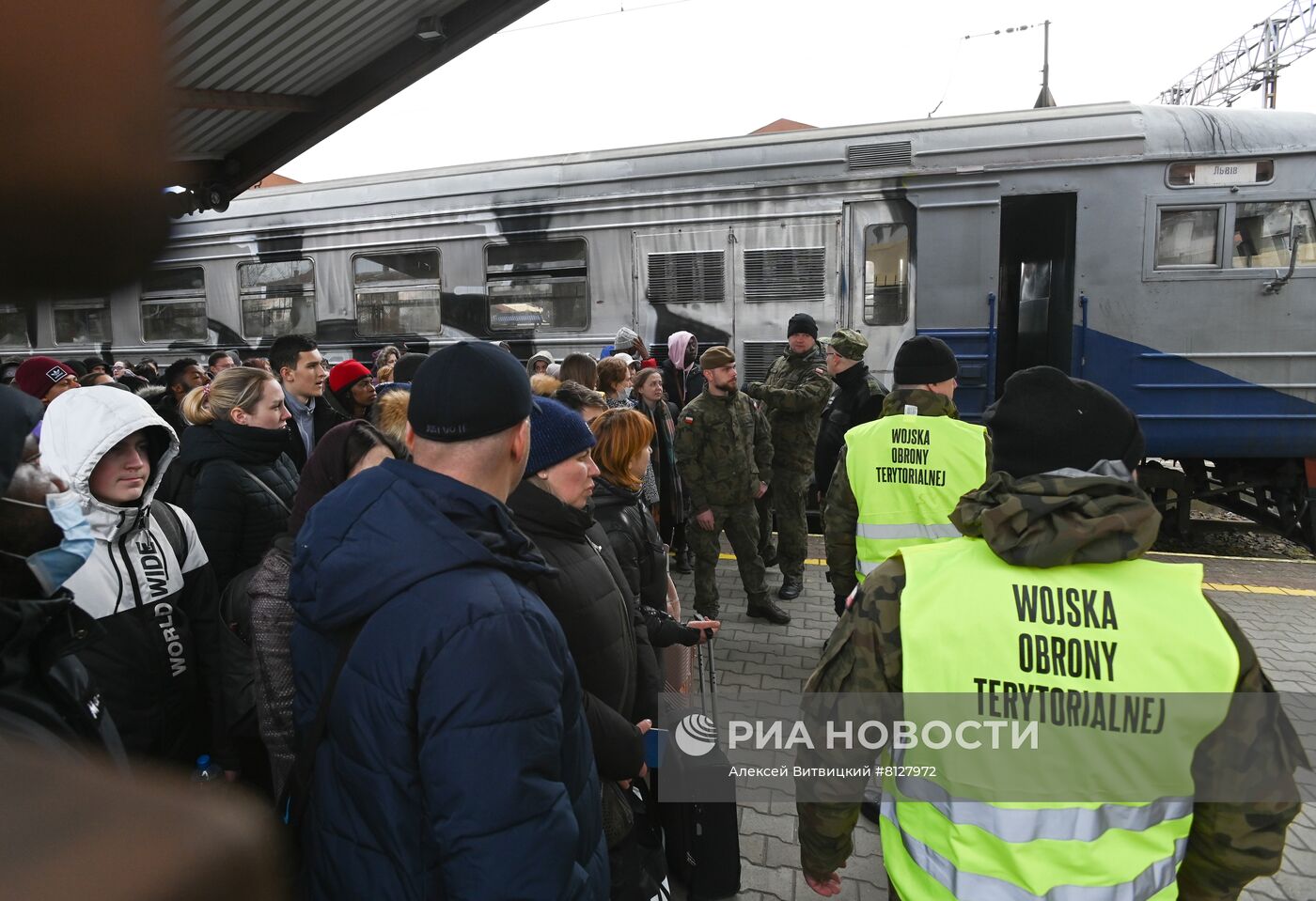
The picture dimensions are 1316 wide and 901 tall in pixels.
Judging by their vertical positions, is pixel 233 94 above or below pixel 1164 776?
above

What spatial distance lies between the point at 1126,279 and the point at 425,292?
649cm

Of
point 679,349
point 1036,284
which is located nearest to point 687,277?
point 679,349

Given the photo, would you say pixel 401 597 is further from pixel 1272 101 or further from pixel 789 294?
pixel 1272 101

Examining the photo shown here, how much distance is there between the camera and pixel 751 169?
7.34m

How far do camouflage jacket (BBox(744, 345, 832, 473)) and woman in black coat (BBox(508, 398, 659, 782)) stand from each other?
3.46 meters

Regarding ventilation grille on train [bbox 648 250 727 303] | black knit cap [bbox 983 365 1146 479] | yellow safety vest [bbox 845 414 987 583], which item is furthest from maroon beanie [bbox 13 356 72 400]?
ventilation grille on train [bbox 648 250 727 303]

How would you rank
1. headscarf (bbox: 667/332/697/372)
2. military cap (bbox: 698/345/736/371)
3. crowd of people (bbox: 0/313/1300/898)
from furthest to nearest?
headscarf (bbox: 667/332/697/372) < military cap (bbox: 698/345/736/371) < crowd of people (bbox: 0/313/1300/898)

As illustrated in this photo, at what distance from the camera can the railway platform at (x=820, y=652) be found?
3.01 m

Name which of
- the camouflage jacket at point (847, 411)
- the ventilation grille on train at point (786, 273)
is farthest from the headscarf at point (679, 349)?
the camouflage jacket at point (847, 411)

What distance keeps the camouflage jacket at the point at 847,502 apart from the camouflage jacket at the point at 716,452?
154cm

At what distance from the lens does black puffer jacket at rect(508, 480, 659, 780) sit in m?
2.04

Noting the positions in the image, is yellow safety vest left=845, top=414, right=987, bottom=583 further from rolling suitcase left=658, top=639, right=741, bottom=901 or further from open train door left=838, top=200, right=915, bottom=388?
open train door left=838, top=200, right=915, bottom=388

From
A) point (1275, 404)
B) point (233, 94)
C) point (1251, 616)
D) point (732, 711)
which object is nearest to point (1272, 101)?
point (1275, 404)

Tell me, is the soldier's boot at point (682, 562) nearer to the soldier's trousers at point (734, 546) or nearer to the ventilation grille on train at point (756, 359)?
the soldier's trousers at point (734, 546)
